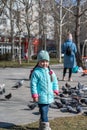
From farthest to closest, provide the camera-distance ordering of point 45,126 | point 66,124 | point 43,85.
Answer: point 66,124
point 43,85
point 45,126

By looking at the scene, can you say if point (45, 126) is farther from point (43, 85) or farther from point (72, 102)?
point (72, 102)

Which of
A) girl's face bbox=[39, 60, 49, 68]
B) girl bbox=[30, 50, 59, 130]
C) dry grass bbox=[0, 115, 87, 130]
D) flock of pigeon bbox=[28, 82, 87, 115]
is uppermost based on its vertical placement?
girl's face bbox=[39, 60, 49, 68]

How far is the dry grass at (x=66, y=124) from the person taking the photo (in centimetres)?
820

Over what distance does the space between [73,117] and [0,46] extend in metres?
80.1

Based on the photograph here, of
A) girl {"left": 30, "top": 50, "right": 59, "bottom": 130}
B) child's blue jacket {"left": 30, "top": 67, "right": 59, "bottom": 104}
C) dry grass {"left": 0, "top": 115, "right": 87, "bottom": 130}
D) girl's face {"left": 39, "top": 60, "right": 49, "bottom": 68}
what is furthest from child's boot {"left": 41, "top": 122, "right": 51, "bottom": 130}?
girl's face {"left": 39, "top": 60, "right": 49, "bottom": 68}

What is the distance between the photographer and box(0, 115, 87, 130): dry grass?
820 centimetres

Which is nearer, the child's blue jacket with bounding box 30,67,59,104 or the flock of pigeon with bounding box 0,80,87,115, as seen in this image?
the child's blue jacket with bounding box 30,67,59,104

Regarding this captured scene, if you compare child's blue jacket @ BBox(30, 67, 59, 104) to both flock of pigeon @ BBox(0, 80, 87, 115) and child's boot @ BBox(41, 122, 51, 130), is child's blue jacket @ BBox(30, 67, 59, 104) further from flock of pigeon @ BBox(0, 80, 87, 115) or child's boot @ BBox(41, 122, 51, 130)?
flock of pigeon @ BBox(0, 80, 87, 115)

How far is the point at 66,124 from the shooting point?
336 inches

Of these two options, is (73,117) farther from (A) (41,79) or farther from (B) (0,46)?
(B) (0,46)

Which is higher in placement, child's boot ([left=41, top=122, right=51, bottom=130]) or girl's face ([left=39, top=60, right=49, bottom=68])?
girl's face ([left=39, top=60, right=49, bottom=68])

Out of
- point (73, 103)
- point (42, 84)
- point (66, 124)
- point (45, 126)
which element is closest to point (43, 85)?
point (42, 84)

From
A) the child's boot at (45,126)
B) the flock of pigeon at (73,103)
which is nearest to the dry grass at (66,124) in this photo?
the child's boot at (45,126)

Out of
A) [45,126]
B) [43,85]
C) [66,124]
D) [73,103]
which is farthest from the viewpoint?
[73,103]
